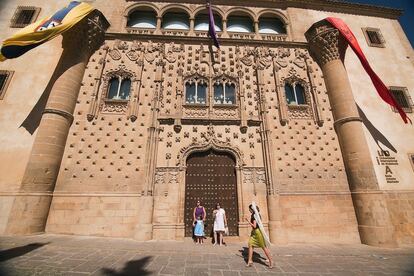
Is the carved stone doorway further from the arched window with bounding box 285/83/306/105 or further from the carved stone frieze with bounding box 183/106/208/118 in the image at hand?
Answer: the arched window with bounding box 285/83/306/105

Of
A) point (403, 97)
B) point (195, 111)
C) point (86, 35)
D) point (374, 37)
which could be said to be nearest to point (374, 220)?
point (403, 97)

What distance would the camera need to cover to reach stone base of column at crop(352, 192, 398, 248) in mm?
8047

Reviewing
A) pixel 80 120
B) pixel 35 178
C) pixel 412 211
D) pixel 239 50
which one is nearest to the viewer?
pixel 35 178

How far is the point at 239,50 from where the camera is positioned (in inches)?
470

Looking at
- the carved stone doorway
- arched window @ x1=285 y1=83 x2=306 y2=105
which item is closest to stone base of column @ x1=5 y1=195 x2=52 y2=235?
the carved stone doorway

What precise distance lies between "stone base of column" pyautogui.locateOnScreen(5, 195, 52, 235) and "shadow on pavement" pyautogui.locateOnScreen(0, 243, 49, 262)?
69.9 inches

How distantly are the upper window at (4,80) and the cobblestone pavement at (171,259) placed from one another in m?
7.14

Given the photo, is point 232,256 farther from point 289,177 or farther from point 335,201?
point 335,201

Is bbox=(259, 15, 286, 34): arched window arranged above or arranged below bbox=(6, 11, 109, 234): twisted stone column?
above

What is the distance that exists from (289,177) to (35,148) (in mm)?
11549

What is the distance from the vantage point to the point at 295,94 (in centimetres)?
1128

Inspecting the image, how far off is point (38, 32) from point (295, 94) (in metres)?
13.0

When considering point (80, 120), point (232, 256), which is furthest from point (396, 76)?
point (80, 120)

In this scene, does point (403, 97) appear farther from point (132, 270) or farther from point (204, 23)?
point (132, 270)
